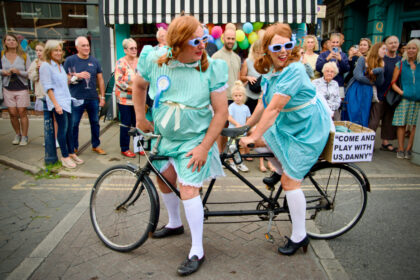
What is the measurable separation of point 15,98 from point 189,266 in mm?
5485

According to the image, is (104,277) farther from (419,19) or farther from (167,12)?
(419,19)

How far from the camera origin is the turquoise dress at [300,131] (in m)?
2.75

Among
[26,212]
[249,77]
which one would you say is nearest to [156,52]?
[26,212]

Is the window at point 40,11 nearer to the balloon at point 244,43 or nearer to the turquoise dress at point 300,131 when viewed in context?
the balloon at point 244,43

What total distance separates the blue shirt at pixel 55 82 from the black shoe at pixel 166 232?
2819 millimetres

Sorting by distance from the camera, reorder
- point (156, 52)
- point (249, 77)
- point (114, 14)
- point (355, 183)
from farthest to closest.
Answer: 1. point (114, 14)
2. point (249, 77)
3. point (355, 183)
4. point (156, 52)

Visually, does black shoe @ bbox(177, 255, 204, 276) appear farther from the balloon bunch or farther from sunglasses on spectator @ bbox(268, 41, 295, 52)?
the balloon bunch

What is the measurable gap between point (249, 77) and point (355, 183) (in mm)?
3224

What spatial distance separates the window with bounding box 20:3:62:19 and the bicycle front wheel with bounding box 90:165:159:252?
7.50 meters

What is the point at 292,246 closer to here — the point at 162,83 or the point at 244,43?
the point at 162,83

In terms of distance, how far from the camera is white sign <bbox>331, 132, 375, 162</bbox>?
279 centimetres

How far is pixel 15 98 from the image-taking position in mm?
6371

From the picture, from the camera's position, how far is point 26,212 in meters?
3.75

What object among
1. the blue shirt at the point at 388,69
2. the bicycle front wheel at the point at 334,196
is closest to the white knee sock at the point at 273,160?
the bicycle front wheel at the point at 334,196
